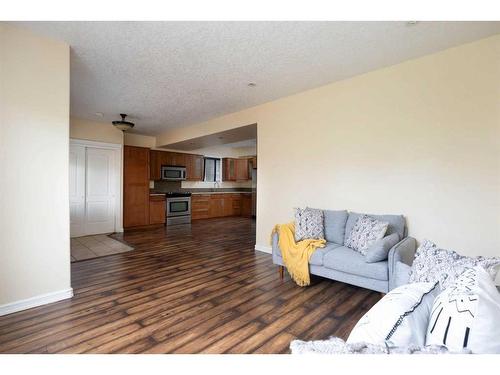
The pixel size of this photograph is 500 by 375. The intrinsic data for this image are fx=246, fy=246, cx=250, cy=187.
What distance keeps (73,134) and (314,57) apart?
5.09 m

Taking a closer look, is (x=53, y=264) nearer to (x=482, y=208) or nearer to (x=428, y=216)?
(x=428, y=216)

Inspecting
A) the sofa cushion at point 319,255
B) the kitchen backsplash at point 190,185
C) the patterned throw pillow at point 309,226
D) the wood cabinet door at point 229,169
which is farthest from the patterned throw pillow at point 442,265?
the wood cabinet door at point 229,169

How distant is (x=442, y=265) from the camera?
1.37m

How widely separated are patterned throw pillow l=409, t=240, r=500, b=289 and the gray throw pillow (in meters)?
0.74

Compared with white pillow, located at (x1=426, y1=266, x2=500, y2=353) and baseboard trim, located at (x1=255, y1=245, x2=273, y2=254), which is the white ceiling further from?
baseboard trim, located at (x1=255, y1=245, x2=273, y2=254)

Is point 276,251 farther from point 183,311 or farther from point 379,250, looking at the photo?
point 183,311

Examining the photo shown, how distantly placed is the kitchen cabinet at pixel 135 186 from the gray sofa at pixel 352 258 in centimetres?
445

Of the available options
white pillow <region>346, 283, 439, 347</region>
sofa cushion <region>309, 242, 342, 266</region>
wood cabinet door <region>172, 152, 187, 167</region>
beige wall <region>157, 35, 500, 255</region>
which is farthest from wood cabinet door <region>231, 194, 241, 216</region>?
white pillow <region>346, 283, 439, 347</region>

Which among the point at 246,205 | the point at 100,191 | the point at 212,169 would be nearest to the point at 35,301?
the point at 100,191

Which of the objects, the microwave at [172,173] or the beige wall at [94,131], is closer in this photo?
the beige wall at [94,131]

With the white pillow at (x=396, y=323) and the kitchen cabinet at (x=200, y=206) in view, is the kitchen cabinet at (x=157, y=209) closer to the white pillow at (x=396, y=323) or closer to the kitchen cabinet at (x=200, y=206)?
the kitchen cabinet at (x=200, y=206)

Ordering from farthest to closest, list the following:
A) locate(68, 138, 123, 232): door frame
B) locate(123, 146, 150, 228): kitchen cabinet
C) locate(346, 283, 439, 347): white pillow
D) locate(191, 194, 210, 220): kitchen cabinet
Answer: locate(191, 194, 210, 220): kitchen cabinet < locate(123, 146, 150, 228): kitchen cabinet < locate(68, 138, 123, 232): door frame < locate(346, 283, 439, 347): white pillow

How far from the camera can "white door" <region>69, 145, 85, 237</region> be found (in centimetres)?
523

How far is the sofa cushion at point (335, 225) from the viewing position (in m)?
3.05
